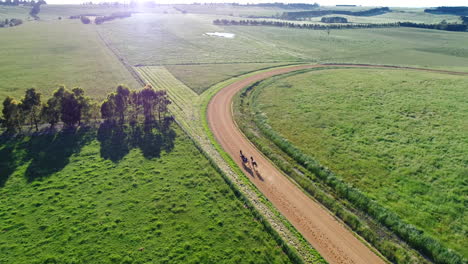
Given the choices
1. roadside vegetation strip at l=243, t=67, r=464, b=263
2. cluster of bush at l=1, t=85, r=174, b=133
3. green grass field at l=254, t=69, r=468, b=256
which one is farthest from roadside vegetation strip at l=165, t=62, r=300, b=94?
roadside vegetation strip at l=243, t=67, r=464, b=263

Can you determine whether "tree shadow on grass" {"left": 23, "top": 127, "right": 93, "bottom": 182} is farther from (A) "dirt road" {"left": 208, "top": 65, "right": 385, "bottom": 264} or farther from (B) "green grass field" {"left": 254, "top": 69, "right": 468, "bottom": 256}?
(B) "green grass field" {"left": 254, "top": 69, "right": 468, "bottom": 256}

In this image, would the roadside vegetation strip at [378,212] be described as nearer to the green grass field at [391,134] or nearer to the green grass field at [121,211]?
the green grass field at [391,134]

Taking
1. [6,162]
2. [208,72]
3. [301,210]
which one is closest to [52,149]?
[6,162]

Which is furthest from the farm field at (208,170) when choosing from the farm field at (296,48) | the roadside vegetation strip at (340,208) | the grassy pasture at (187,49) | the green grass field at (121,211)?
the farm field at (296,48)

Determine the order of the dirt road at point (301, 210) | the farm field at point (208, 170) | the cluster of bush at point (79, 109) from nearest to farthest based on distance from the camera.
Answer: the dirt road at point (301, 210) < the farm field at point (208, 170) < the cluster of bush at point (79, 109)

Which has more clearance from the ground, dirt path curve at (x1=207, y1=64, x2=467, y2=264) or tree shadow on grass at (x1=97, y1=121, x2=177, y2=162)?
tree shadow on grass at (x1=97, y1=121, x2=177, y2=162)

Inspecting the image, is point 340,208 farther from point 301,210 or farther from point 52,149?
point 52,149
